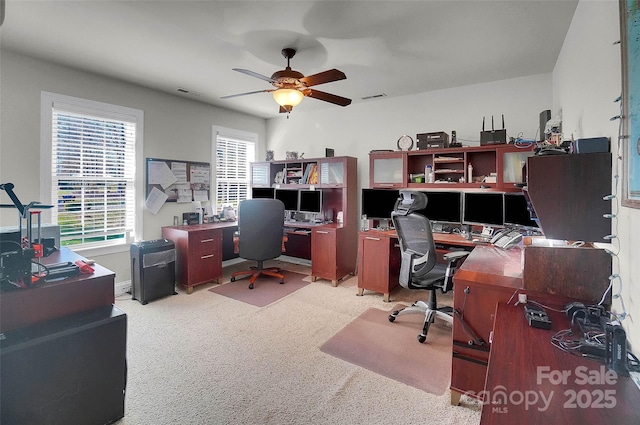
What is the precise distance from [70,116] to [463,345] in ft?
14.2

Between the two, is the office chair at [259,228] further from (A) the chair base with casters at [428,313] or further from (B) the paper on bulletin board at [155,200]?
(A) the chair base with casters at [428,313]

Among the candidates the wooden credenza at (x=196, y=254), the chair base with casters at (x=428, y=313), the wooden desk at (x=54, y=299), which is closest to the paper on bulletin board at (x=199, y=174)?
the wooden credenza at (x=196, y=254)

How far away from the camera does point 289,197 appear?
4.92m

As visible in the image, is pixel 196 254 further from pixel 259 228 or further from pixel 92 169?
pixel 92 169

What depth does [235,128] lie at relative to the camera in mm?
5125

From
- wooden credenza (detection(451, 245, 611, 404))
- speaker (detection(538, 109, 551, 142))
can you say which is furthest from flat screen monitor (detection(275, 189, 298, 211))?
speaker (detection(538, 109, 551, 142))

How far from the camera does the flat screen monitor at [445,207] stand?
3.52 m

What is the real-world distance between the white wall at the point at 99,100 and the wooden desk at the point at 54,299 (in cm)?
214

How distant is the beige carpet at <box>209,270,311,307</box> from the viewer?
139 inches

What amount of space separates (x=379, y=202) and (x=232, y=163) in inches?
105

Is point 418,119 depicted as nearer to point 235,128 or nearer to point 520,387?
point 235,128

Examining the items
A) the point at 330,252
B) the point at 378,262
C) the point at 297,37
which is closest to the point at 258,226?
the point at 330,252

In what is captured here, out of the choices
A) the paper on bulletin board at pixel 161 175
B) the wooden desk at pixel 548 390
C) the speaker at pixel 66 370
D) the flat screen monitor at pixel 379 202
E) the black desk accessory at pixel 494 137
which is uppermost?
the black desk accessory at pixel 494 137

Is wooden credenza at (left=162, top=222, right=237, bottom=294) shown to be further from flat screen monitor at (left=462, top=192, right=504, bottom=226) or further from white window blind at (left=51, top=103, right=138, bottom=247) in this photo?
flat screen monitor at (left=462, top=192, right=504, bottom=226)
